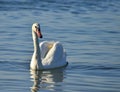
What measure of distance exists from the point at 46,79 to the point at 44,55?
8.64 ft

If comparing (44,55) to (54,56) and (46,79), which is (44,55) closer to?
(54,56)

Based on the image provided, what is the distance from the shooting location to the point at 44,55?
60.3 ft

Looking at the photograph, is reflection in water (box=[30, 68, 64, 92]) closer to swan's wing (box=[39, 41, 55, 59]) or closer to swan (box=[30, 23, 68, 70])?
swan (box=[30, 23, 68, 70])

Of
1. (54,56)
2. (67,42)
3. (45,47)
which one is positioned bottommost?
(67,42)

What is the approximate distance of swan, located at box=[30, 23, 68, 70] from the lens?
57.2 feet

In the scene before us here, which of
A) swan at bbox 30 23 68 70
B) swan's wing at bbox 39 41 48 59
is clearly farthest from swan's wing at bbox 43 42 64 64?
swan's wing at bbox 39 41 48 59

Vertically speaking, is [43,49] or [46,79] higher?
[43,49]

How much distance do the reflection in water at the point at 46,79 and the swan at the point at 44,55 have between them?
9.5 inches

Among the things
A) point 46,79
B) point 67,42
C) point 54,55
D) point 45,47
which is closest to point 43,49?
point 45,47

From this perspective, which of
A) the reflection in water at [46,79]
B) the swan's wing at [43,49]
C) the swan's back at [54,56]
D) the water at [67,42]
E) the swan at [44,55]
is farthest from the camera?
the swan's wing at [43,49]

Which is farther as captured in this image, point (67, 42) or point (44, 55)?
point (67, 42)

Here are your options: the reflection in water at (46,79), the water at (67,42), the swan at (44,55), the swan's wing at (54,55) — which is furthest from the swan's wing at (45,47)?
the reflection in water at (46,79)

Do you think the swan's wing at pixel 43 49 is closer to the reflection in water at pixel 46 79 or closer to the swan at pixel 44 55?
the swan at pixel 44 55

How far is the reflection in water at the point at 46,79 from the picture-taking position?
1458cm
